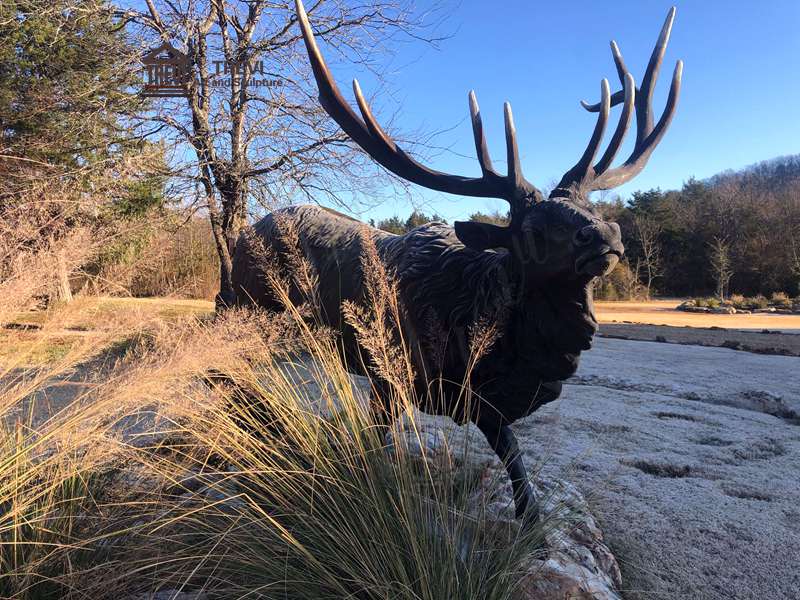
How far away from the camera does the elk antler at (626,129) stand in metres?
2.08

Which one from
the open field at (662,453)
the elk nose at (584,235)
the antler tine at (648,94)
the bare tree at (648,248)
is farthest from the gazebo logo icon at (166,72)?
the bare tree at (648,248)

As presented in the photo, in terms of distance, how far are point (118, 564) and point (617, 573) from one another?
212 cm

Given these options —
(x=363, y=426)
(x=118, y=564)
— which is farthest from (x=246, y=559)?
(x=363, y=426)

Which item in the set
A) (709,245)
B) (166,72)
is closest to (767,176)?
(709,245)

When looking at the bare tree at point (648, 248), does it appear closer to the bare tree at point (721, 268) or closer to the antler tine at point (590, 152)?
the bare tree at point (721, 268)

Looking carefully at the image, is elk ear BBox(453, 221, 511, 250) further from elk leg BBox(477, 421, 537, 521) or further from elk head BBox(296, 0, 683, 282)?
elk leg BBox(477, 421, 537, 521)

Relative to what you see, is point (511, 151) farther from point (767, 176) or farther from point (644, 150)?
point (767, 176)

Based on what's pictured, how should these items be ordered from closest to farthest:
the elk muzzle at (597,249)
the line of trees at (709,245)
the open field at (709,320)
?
1. the elk muzzle at (597,249)
2. the open field at (709,320)
3. the line of trees at (709,245)

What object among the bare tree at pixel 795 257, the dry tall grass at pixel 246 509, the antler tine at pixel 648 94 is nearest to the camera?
the dry tall grass at pixel 246 509

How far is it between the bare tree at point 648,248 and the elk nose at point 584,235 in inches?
1371

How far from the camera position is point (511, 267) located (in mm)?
2070

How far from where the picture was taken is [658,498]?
311 centimetres

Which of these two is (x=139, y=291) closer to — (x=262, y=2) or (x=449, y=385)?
(x=449, y=385)

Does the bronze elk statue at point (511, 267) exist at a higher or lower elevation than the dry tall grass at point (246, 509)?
higher
